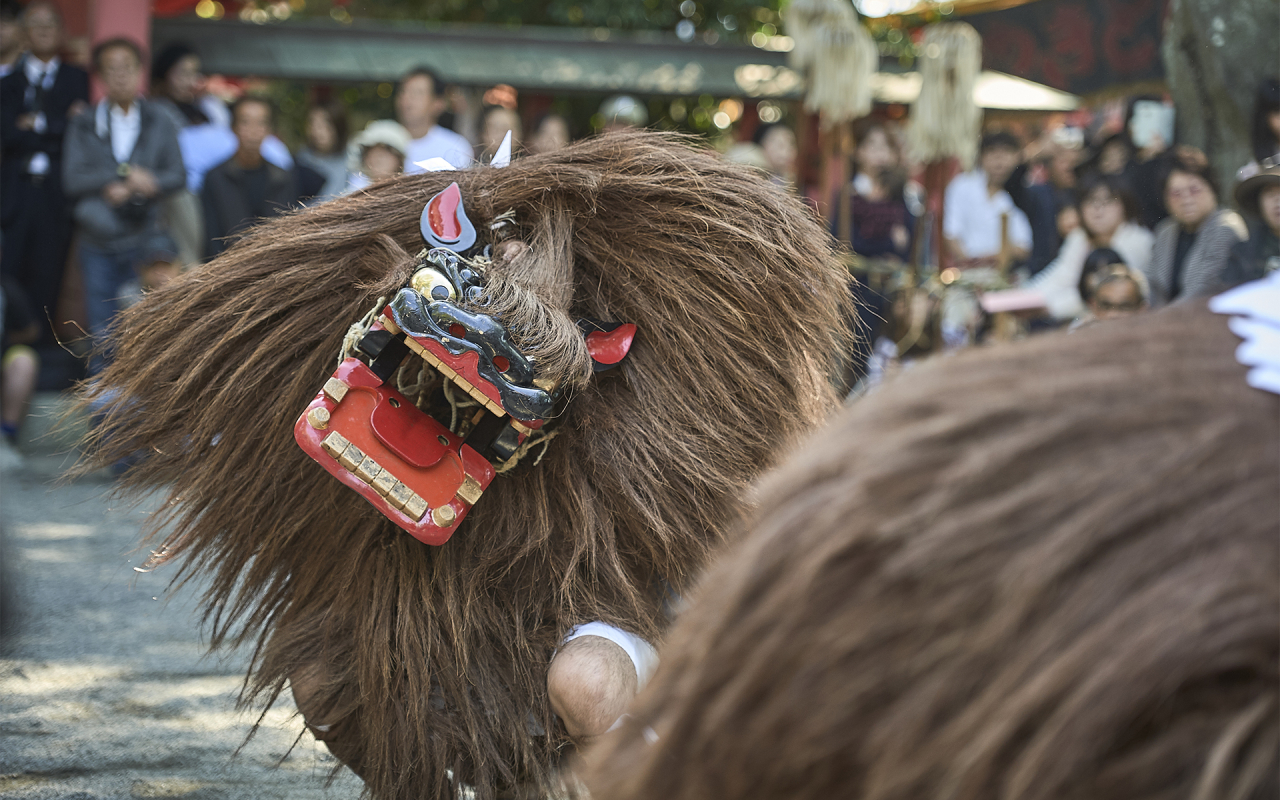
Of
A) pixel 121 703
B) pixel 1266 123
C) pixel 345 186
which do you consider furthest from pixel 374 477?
pixel 1266 123

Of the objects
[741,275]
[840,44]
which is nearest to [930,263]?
[840,44]

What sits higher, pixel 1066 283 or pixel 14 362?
pixel 1066 283

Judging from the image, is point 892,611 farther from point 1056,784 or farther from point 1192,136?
point 1192,136

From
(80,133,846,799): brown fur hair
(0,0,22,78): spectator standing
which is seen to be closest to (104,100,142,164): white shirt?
(0,0,22,78): spectator standing

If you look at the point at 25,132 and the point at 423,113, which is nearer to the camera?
the point at 423,113

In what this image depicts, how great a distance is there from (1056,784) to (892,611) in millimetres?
151

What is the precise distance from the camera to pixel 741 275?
177cm

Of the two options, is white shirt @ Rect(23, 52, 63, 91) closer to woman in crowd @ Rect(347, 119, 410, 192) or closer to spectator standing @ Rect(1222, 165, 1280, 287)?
woman in crowd @ Rect(347, 119, 410, 192)

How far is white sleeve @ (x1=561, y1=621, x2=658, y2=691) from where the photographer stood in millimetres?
1699

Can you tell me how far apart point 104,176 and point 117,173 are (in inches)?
2.6

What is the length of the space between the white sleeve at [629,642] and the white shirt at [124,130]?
5002 millimetres

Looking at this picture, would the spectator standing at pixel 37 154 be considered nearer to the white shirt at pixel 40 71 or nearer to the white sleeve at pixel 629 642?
the white shirt at pixel 40 71

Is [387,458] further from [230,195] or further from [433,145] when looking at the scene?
[230,195]

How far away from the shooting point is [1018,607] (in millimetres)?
792
